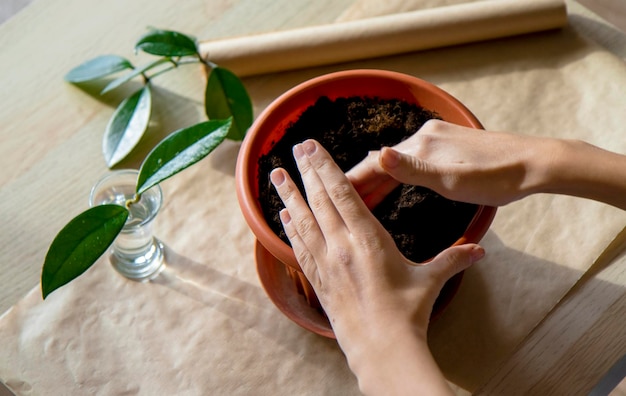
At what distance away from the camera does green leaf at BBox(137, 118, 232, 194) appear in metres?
0.71

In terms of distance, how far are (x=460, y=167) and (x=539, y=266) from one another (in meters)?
0.22

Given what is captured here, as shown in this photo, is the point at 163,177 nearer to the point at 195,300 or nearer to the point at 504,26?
the point at 195,300

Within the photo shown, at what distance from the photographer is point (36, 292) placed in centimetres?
77

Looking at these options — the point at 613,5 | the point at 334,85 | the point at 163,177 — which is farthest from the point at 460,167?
the point at 613,5

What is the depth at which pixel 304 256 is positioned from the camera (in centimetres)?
61

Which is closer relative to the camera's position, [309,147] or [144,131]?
[309,147]

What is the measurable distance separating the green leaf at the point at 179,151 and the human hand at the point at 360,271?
0.13 metres

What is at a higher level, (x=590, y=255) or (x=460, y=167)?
(x=460, y=167)

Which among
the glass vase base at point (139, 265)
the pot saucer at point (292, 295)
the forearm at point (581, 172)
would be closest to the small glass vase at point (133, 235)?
the glass vase base at point (139, 265)

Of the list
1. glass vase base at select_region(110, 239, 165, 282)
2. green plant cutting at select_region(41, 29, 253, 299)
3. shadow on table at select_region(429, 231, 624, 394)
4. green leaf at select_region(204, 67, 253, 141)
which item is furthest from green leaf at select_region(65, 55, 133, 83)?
shadow on table at select_region(429, 231, 624, 394)

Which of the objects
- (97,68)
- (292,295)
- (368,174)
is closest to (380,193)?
(368,174)

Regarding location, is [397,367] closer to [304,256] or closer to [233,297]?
[304,256]

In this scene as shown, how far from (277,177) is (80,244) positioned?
0.64 feet

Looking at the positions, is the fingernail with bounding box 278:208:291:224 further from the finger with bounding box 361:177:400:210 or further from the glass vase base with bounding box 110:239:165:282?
the glass vase base with bounding box 110:239:165:282
